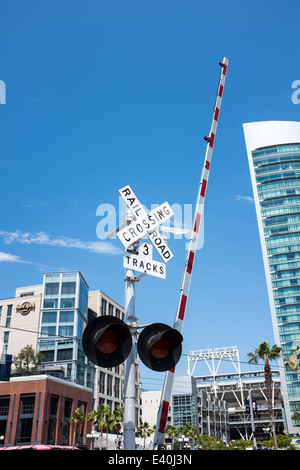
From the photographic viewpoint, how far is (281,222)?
144 m

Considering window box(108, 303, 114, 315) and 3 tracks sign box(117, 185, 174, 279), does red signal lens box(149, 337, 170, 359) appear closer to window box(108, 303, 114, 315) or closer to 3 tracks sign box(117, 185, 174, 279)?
3 tracks sign box(117, 185, 174, 279)

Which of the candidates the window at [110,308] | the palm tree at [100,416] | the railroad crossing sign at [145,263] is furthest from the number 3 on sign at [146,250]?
the window at [110,308]

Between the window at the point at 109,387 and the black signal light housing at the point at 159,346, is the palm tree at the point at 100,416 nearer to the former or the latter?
the window at the point at 109,387

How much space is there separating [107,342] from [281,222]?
146 metres

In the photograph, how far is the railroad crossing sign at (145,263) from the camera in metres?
6.36

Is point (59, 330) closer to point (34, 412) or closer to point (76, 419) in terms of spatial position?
point (76, 419)

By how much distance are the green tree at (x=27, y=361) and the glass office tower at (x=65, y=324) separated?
2352mm

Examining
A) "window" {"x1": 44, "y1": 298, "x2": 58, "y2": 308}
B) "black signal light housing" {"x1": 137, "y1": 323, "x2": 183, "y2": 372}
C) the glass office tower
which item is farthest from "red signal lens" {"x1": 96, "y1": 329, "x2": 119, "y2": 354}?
"window" {"x1": 44, "y1": 298, "x2": 58, "y2": 308}

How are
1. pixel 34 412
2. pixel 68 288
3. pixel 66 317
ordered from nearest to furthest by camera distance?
pixel 34 412 → pixel 66 317 → pixel 68 288

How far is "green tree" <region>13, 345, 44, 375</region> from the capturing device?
81.6m

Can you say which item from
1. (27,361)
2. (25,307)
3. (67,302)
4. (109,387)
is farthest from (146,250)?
(109,387)

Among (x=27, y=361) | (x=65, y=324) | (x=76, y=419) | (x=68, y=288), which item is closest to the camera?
(x=76, y=419)

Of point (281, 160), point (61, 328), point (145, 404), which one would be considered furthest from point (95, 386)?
point (281, 160)
